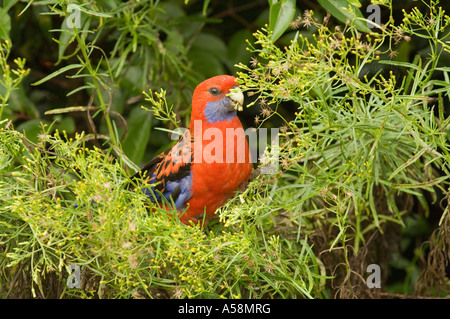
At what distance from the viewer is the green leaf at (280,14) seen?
1.15m

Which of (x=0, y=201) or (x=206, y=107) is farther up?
(x=206, y=107)

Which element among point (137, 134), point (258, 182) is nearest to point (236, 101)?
point (258, 182)

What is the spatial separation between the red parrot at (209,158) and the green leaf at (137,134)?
0.25 metres

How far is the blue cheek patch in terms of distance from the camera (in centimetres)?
132

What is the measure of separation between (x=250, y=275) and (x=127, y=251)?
0.26 metres

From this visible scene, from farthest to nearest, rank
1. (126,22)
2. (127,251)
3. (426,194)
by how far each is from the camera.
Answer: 1. (426,194)
2. (126,22)
3. (127,251)

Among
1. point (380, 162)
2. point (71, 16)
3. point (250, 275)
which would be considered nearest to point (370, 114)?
point (380, 162)

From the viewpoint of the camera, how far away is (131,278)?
1.09 meters

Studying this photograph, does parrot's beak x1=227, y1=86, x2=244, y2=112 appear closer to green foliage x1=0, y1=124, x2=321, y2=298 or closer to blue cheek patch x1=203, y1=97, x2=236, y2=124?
blue cheek patch x1=203, y1=97, x2=236, y2=124

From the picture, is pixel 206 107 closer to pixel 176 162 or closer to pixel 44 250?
pixel 176 162

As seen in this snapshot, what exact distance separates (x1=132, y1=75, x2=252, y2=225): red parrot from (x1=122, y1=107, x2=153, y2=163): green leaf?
25 centimetres

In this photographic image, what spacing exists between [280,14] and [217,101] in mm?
260

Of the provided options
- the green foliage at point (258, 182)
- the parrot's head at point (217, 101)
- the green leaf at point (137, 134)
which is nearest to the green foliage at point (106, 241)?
the green foliage at point (258, 182)

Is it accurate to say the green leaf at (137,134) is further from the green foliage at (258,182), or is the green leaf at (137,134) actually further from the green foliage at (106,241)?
the green foliage at (106,241)
